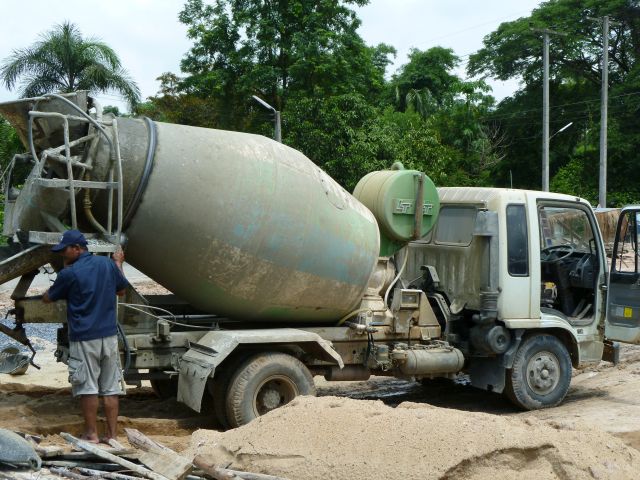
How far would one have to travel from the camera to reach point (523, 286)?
28.0 ft

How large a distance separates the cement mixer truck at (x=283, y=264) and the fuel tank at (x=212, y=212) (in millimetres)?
16

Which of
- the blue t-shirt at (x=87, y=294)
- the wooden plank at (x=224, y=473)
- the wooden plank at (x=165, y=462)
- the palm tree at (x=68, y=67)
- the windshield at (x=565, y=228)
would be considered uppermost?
the palm tree at (x=68, y=67)

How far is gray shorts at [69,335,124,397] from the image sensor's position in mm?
6289

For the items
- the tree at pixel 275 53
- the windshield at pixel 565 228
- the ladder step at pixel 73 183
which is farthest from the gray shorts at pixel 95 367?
the tree at pixel 275 53

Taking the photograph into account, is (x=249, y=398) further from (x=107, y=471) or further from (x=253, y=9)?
(x=253, y=9)

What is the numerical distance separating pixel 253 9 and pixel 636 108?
17192mm

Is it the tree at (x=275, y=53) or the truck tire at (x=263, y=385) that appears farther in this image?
the tree at (x=275, y=53)

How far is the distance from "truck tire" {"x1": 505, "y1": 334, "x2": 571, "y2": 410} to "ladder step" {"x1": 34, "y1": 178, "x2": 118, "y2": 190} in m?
4.54

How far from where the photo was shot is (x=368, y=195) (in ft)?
27.6

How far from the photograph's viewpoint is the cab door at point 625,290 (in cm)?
951

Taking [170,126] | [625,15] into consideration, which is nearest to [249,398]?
[170,126]

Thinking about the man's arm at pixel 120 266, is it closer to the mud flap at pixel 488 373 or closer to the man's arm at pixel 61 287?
the man's arm at pixel 61 287

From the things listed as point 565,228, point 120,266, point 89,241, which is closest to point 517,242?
point 565,228

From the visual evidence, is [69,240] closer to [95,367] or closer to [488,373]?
[95,367]
